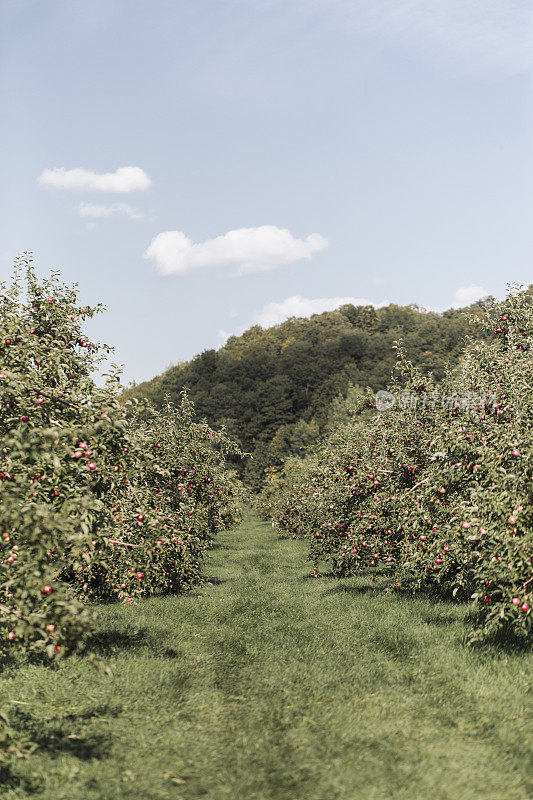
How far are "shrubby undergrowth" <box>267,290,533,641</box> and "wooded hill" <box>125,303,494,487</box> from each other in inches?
2720

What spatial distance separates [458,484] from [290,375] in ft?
310

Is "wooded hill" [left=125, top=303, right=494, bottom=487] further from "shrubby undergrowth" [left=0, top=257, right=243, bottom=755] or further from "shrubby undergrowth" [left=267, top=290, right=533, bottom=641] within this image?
"shrubby undergrowth" [left=0, top=257, right=243, bottom=755]

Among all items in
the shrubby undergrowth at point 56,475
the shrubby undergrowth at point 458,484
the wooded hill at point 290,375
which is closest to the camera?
the shrubby undergrowth at point 56,475

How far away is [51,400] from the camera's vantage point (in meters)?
5.69

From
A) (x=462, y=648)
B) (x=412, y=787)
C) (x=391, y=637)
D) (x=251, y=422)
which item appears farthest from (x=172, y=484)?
(x=251, y=422)

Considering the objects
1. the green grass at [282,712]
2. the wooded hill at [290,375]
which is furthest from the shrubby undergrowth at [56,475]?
the wooded hill at [290,375]

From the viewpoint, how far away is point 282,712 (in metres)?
6.67

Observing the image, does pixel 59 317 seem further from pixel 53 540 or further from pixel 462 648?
pixel 462 648

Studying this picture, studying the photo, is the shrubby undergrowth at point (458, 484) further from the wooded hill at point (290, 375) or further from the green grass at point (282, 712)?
the wooded hill at point (290, 375)

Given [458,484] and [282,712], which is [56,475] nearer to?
[282,712]

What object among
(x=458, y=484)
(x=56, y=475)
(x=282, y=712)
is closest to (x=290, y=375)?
(x=458, y=484)

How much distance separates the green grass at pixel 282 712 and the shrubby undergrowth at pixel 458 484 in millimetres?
874

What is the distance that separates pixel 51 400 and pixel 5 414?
0.40m

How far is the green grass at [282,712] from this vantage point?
5.12 m
